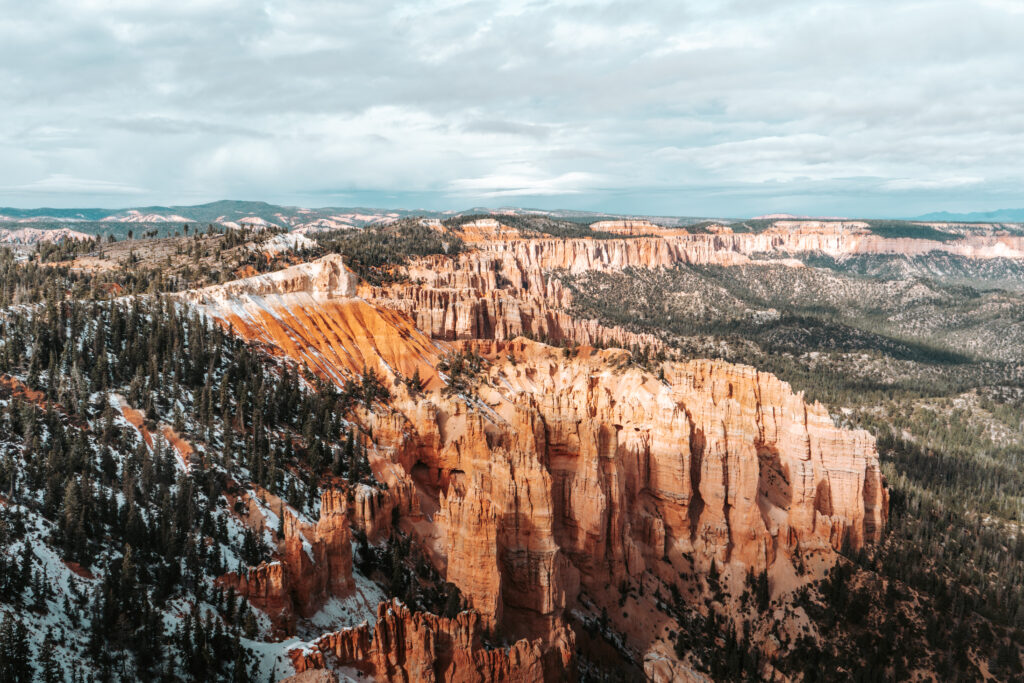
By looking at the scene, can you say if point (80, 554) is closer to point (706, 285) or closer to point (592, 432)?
point (592, 432)

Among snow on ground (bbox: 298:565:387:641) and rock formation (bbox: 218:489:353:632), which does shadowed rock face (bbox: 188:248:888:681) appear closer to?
rock formation (bbox: 218:489:353:632)

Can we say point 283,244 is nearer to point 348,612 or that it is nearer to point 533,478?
point 533,478

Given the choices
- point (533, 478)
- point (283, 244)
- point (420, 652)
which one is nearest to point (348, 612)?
point (420, 652)

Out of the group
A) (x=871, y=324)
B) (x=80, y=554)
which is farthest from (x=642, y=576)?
(x=871, y=324)

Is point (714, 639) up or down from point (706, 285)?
down

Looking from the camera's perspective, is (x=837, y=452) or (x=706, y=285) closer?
(x=837, y=452)

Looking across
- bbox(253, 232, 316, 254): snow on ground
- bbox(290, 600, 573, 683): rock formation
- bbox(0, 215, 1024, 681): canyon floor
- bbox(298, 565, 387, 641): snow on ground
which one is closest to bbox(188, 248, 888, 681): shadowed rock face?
bbox(290, 600, 573, 683): rock formation
